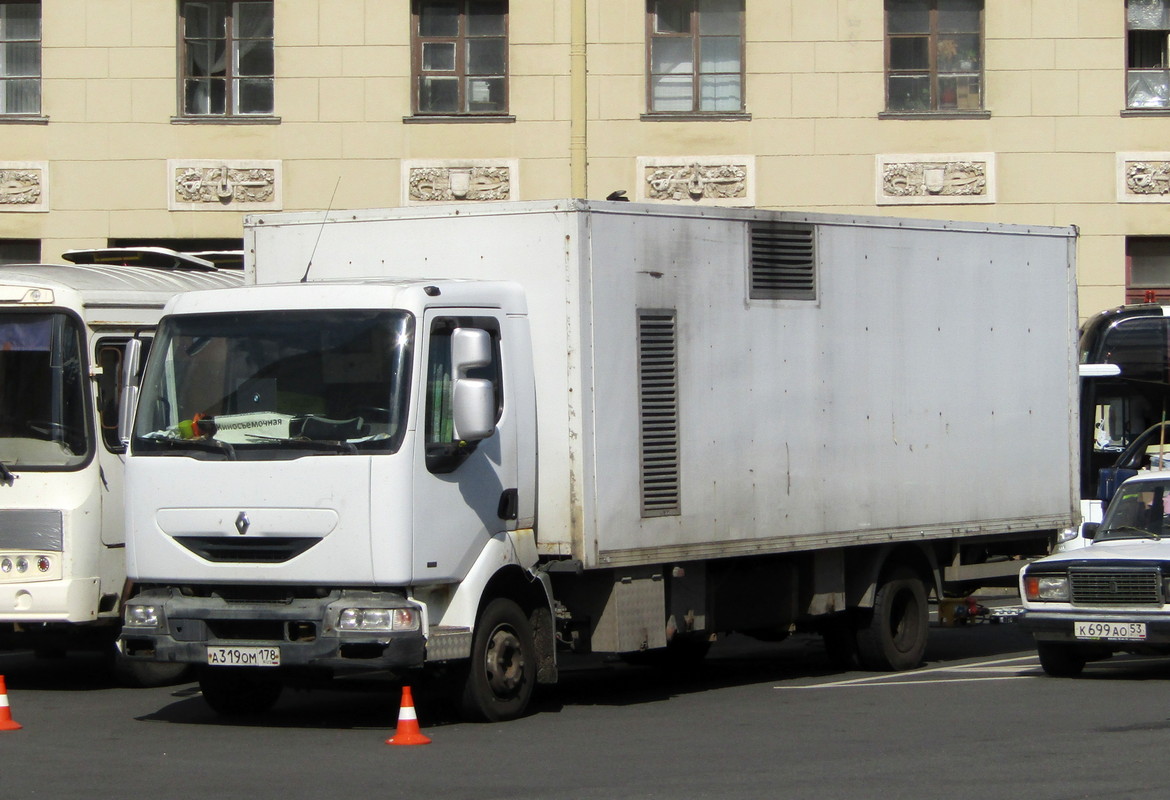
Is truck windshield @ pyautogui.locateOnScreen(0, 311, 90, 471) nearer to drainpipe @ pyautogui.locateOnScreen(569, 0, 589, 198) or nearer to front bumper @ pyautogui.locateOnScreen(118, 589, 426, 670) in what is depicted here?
front bumper @ pyautogui.locateOnScreen(118, 589, 426, 670)

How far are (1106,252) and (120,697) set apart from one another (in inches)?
637

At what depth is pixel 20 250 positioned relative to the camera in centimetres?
2506

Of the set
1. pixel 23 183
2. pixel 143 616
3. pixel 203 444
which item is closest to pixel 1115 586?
pixel 203 444

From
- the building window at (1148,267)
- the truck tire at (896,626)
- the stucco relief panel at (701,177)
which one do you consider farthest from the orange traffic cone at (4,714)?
the building window at (1148,267)

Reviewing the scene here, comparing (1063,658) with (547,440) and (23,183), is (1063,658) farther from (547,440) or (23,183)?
(23,183)

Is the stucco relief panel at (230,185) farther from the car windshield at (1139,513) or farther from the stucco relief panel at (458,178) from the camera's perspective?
the car windshield at (1139,513)

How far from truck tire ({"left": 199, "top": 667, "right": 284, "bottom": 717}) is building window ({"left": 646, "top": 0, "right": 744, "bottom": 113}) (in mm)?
14725

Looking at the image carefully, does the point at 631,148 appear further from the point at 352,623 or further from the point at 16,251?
the point at 352,623

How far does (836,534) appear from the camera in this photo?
12.9 m

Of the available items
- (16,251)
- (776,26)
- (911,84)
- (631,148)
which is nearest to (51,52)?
(16,251)

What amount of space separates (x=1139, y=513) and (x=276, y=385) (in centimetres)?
684

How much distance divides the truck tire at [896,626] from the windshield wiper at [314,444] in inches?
199

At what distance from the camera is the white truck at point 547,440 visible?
403 inches

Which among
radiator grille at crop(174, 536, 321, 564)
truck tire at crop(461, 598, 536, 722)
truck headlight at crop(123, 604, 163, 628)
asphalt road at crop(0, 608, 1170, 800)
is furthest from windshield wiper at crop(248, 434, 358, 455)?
asphalt road at crop(0, 608, 1170, 800)
